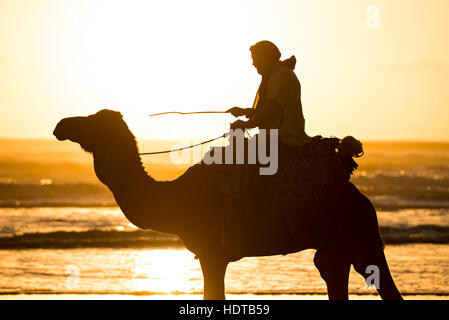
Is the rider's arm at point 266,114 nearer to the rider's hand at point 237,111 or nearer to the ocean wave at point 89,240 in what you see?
the rider's hand at point 237,111

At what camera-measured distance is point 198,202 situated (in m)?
8.85

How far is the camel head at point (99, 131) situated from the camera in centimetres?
899

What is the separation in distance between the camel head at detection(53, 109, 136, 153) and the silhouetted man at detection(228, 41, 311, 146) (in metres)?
1.23

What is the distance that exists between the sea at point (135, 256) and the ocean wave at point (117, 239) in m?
0.03

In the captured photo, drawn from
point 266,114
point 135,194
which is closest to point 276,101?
point 266,114

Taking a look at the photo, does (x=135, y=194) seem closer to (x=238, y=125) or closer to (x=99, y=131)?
(x=99, y=131)

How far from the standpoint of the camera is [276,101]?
28.4 ft

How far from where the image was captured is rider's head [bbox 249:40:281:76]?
29.4 feet

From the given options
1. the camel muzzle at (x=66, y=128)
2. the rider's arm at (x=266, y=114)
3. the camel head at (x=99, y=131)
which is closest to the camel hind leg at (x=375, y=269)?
the rider's arm at (x=266, y=114)

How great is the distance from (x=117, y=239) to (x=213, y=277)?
1698 centimetres

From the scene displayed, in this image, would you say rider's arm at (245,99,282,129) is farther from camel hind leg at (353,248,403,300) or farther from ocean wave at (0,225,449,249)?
ocean wave at (0,225,449,249)
